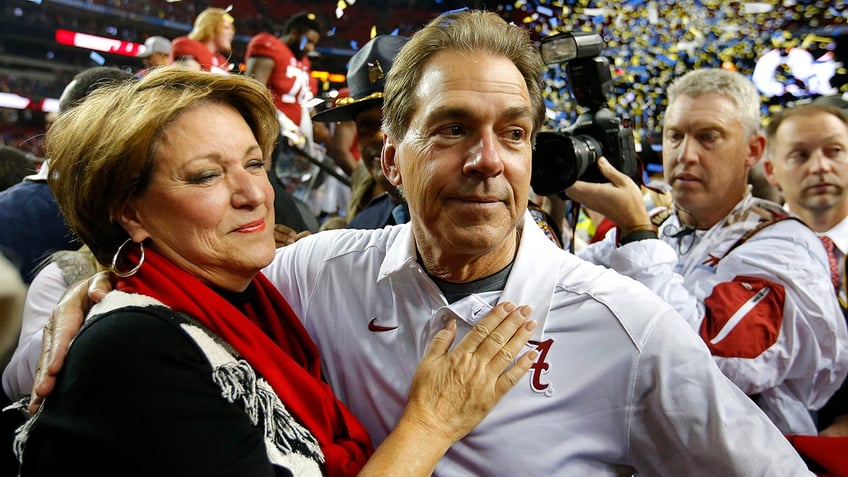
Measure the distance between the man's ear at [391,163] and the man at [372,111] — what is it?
557 mm

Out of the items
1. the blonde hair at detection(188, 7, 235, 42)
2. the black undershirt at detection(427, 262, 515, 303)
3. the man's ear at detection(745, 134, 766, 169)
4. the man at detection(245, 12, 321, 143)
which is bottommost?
the man at detection(245, 12, 321, 143)

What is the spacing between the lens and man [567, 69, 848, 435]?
2113mm

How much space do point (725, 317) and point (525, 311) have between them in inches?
36.0

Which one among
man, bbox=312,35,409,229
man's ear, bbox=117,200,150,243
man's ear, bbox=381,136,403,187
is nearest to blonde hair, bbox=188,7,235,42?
man, bbox=312,35,409,229

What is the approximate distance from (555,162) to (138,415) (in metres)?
1.40

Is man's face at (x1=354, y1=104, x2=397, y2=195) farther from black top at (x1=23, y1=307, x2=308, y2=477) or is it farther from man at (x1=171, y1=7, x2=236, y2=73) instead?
man at (x1=171, y1=7, x2=236, y2=73)

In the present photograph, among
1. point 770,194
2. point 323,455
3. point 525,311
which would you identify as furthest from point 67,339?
point 770,194

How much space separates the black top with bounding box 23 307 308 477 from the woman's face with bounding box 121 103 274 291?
23 cm

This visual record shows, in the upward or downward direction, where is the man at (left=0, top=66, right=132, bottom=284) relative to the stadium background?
upward

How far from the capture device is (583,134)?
236cm

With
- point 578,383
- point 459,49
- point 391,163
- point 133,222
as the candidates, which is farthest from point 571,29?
point 133,222

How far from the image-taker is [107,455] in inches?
43.5

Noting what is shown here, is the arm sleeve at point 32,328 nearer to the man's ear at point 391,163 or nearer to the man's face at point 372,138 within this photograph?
the man's ear at point 391,163

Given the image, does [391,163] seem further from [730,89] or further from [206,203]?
[730,89]
